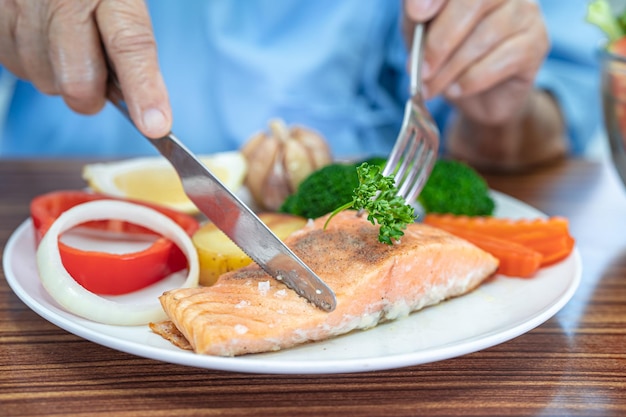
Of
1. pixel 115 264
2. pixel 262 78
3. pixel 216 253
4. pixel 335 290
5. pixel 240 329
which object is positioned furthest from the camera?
pixel 262 78

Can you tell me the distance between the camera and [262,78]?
10.2 feet

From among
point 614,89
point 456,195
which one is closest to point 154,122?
point 456,195

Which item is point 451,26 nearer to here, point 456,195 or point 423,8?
point 423,8

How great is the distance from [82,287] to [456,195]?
3.84ft

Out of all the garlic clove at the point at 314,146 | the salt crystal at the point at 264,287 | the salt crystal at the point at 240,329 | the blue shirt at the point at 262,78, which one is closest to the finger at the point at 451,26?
the garlic clove at the point at 314,146

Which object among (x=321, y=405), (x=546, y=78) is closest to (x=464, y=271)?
(x=321, y=405)

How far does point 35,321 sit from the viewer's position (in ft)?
5.06

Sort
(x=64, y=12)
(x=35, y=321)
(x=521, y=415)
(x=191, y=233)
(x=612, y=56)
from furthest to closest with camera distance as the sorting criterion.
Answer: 1. (x=612, y=56)
2. (x=191, y=233)
3. (x=64, y=12)
4. (x=35, y=321)
5. (x=521, y=415)

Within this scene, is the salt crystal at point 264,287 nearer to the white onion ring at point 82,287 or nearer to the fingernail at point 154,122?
the white onion ring at point 82,287

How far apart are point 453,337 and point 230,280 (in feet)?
1.60

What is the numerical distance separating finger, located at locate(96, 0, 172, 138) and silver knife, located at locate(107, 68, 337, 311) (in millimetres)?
58

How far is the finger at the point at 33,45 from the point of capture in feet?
5.75

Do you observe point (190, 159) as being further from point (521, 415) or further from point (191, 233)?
point (521, 415)

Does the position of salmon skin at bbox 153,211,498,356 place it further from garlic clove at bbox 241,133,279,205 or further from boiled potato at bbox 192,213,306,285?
garlic clove at bbox 241,133,279,205
